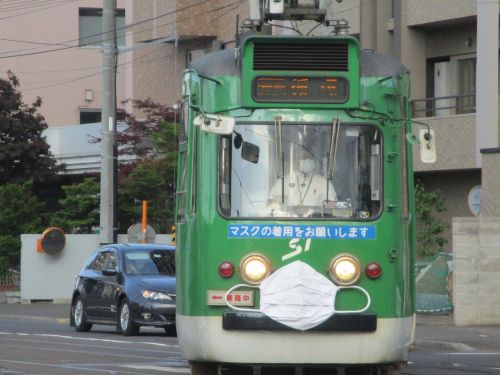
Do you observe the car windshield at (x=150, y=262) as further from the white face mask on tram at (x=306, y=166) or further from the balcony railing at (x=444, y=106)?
the white face mask on tram at (x=306, y=166)

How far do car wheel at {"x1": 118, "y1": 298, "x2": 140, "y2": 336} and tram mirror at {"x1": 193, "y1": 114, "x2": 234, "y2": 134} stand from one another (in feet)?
39.7

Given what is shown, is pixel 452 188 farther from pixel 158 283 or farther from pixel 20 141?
pixel 20 141

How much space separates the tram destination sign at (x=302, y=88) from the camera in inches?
486

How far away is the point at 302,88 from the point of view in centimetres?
1237

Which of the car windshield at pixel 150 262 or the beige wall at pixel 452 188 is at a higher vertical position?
the beige wall at pixel 452 188

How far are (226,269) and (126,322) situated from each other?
40.2ft

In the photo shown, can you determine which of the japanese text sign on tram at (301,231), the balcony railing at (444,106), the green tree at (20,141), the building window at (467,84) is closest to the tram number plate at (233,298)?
the japanese text sign on tram at (301,231)

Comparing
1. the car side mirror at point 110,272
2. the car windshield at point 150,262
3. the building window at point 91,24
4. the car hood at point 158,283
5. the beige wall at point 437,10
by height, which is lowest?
the car hood at point 158,283

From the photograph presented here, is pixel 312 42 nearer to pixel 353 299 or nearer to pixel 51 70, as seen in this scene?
pixel 353 299

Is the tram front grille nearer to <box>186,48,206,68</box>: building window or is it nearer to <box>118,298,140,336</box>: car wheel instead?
<box>118,298,140,336</box>: car wheel

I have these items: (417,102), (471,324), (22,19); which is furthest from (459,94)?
(22,19)

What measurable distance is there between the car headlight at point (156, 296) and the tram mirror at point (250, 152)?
1153cm

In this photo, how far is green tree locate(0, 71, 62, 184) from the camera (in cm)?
4791

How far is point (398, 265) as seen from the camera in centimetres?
1229
